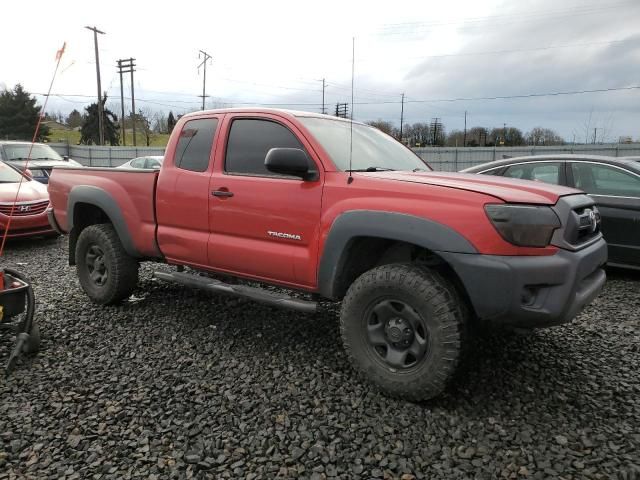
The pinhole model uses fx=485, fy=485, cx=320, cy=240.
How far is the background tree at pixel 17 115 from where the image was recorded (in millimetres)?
52188

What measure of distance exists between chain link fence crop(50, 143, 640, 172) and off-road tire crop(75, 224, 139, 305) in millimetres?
19058

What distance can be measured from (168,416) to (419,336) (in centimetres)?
157

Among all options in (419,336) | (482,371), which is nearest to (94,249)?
(419,336)

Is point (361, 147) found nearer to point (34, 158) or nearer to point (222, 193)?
point (222, 193)

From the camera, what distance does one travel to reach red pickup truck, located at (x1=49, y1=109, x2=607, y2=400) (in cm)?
269

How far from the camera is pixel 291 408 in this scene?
294 cm

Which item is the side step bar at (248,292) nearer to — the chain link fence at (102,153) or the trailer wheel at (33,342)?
the trailer wheel at (33,342)

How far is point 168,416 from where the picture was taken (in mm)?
2857

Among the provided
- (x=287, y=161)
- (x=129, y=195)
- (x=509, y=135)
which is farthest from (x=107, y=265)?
(x=509, y=135)

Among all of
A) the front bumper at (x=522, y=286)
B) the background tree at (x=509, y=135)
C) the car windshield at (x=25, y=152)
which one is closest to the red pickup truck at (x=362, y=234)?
the front bumper at (x=522, y=286)

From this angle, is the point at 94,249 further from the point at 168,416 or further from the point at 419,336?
the point at 419,336

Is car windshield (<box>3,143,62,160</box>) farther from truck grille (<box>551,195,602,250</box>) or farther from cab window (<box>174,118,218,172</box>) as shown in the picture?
truck grille (<box>551,195,602,250</box>)

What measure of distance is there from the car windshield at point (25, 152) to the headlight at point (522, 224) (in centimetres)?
1250

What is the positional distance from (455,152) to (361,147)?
24.1 metres
